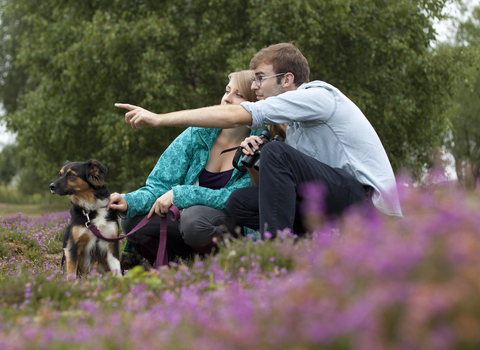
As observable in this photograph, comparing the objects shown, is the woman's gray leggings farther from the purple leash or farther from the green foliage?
the green foliage

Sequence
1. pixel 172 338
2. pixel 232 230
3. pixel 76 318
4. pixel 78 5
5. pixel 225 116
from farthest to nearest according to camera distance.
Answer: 1. pixel 78 5
2. pixel 232 230
3. pixel 225 116
4. pixel 76 318
5. pixel 172 338

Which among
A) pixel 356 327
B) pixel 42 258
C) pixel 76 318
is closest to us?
pixel 356 327

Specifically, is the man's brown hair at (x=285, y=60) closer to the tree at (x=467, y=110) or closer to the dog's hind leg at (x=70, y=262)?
the dog's hind leg at (x=70, y=262)

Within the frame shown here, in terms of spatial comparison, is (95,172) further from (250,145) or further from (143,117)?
(250,145)

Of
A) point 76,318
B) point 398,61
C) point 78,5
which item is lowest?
point 76,318

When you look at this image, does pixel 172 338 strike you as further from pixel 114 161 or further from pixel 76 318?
pixel 114 161

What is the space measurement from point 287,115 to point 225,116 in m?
0.53

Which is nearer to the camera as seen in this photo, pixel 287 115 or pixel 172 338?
pixel 172 338

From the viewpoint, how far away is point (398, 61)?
1458cm

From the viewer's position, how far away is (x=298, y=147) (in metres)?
4.55

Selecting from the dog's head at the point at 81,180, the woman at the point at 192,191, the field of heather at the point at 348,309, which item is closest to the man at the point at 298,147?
the woman at the point at 192,191

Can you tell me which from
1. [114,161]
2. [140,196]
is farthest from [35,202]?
[140,196]

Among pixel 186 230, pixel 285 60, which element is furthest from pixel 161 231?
pixel 285 60

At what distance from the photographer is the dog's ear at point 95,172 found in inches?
195
